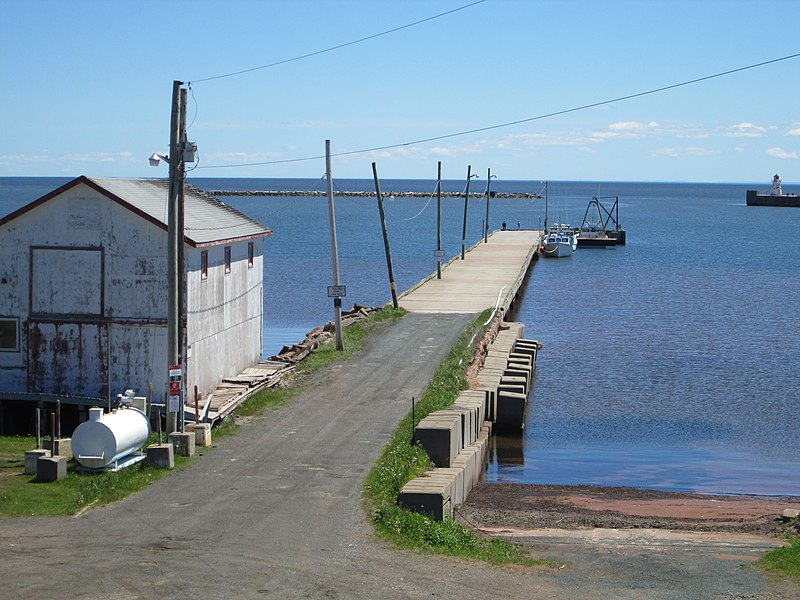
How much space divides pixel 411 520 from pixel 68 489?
5.92 metres

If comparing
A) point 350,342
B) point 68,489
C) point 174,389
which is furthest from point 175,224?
point 350,342

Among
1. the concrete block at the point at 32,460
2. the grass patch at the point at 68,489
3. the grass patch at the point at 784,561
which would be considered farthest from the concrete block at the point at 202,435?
the grass patch at the point at 784,561

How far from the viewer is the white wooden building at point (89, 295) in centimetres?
2436

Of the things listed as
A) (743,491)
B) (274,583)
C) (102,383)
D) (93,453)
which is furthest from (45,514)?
(743,491)

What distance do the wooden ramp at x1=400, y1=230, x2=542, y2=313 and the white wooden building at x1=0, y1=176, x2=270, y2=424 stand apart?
1799 centimetres

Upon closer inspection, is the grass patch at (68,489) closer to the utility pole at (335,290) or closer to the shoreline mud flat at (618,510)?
the shoreline mud flat at (618,510)

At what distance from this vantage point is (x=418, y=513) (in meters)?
16.6

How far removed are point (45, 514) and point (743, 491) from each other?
564 inches

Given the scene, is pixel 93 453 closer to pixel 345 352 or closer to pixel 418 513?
pixel 418 513

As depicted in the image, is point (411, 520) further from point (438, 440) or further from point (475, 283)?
point (475, 283)

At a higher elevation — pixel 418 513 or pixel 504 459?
pixel 418 513

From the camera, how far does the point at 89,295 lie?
24.6 meters

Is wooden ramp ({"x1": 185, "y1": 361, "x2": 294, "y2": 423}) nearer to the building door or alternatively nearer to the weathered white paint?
the weathered white paint

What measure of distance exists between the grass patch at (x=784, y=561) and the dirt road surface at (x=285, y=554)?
32 cm
